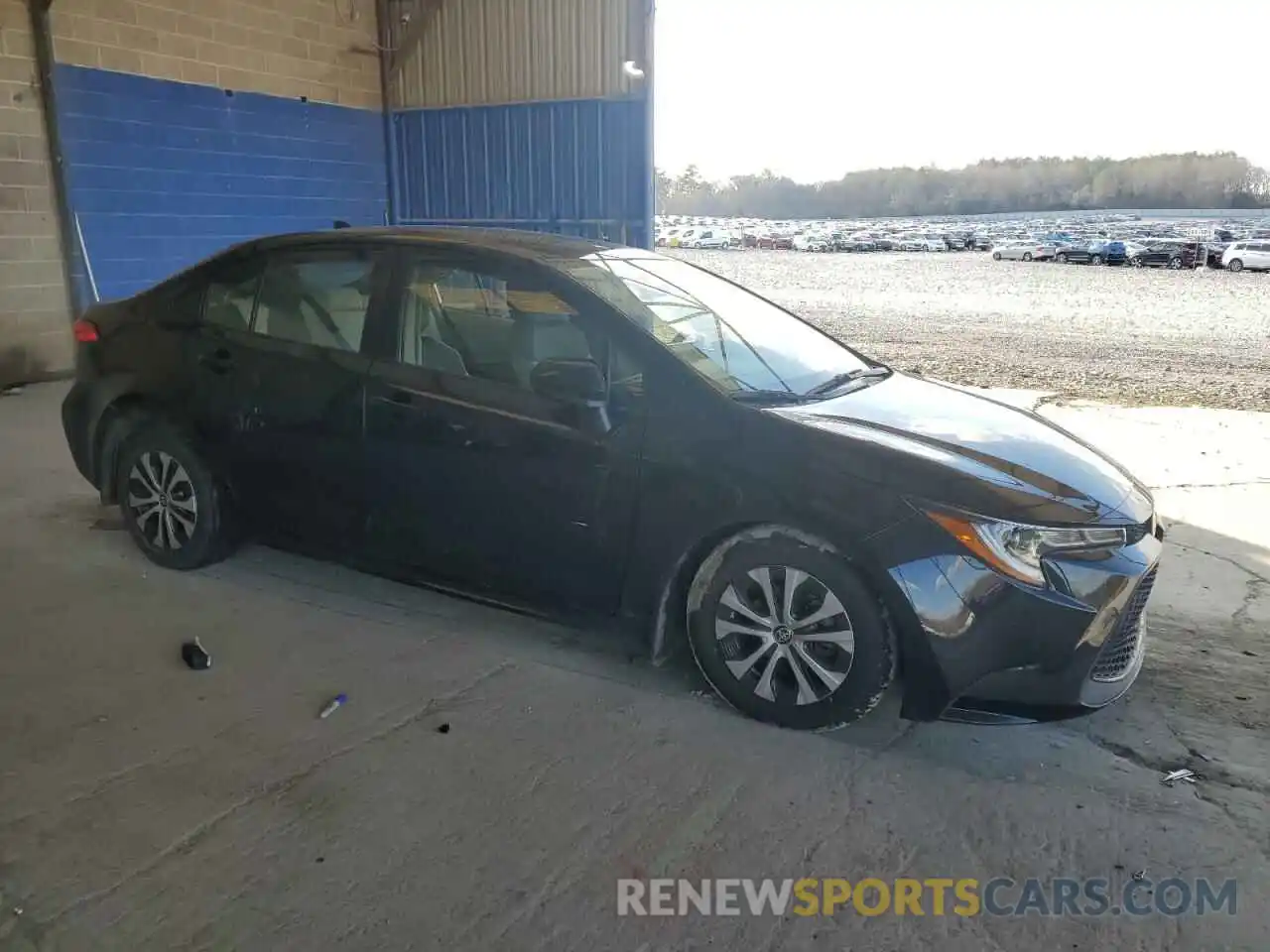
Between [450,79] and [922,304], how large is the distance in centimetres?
1393

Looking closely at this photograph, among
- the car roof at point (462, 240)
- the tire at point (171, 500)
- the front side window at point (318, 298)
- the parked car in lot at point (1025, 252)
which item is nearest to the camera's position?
the car roof at point (462, 240)

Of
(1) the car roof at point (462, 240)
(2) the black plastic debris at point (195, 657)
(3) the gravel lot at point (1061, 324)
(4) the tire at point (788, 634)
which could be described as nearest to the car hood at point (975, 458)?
(4) the tire at point (788, 634)

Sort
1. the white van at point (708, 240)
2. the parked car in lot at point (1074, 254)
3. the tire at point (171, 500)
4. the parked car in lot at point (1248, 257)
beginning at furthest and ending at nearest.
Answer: the white van at point (708, 240) < the parked car in lot at point (1074, 254) < the parked car in lot at point (1248, 257) < the tire at point (171, 500)

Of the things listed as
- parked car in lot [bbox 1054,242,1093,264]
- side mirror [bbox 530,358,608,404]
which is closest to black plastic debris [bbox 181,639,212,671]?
side mirror [bbox 530,358,608,404]

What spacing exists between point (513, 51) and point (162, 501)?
860 centimetres

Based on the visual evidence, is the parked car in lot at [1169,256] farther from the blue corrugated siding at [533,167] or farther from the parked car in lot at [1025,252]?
the blue corrugated siding at [533,167]

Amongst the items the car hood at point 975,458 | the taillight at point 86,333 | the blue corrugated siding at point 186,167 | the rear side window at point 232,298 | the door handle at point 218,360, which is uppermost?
the blue corrugated siding at point 186,167

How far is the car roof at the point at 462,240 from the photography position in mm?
3820

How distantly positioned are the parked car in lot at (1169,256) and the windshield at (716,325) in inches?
1619

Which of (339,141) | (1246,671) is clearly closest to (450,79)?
(339,141)

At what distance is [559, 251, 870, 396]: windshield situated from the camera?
3.52 metres

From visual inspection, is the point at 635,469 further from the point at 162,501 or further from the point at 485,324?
the point at 162,501

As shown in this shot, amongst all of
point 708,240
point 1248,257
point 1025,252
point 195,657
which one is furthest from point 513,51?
point 708,240

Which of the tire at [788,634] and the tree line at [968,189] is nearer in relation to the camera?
the tire at [788,634]
